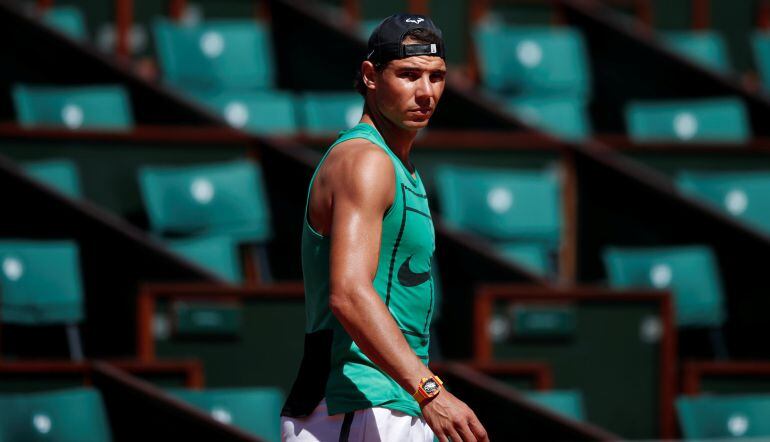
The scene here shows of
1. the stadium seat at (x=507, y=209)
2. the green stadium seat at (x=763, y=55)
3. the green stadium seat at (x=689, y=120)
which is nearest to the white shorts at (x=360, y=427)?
the stadium seat at (x=507, y=209)

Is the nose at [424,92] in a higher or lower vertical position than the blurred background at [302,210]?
higher

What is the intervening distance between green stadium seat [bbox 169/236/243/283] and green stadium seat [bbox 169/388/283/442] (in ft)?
4.74

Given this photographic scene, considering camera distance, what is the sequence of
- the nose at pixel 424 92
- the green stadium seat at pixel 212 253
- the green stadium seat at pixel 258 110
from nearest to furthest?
the nose at pixel 424 92
the green stadium seat at pixel 212 253
the green stadium seat at pixel 258 110

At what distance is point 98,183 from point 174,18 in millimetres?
2502

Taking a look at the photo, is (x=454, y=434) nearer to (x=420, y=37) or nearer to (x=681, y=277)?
(x=420, y=37)

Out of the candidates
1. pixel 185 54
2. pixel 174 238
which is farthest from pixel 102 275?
pixel 185 54

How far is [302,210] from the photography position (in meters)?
6.49

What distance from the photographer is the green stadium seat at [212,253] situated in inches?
240

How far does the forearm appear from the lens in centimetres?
226

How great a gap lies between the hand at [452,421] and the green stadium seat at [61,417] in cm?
221

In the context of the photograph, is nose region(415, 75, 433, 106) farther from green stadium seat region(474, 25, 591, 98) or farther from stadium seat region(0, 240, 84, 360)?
green stadium seat region(474, 25, 591, 98)

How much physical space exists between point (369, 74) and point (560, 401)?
2.77m

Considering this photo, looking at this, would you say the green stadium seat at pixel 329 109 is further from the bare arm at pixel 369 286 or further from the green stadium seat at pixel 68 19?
the bare arm at pixel 369 286

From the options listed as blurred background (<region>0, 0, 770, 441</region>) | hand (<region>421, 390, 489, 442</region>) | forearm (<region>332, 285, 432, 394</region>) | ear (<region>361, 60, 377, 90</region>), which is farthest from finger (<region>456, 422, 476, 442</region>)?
blurred background (<region>0, 0, 770, 441</region>)
